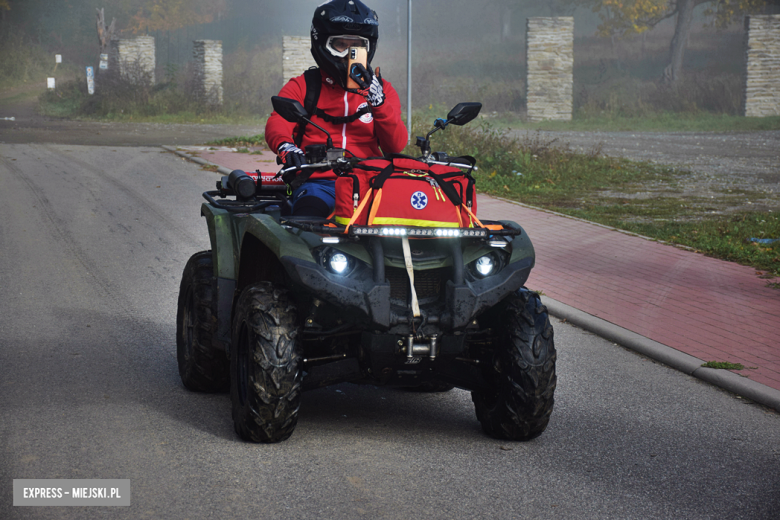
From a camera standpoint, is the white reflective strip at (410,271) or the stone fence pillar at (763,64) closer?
the white reflective strip at (410,271)

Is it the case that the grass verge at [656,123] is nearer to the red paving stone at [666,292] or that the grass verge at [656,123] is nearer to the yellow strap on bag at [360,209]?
the red paving stone at [666,292]

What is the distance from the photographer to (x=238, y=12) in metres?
88.1

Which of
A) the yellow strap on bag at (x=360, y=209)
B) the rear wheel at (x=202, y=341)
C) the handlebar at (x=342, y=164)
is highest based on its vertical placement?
the handlebar at (x=342, y=164)

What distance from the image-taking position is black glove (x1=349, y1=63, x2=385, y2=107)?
4.66 meters

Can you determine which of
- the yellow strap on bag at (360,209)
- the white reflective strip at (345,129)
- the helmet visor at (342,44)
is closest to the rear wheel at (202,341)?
the white reflective strip at (345,129)

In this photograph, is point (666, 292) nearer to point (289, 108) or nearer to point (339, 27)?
point (339, 27)

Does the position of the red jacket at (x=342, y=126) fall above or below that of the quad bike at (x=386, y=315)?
above

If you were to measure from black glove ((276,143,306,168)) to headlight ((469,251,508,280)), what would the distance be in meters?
1.04

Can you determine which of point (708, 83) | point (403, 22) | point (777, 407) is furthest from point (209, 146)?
point (403, 22)

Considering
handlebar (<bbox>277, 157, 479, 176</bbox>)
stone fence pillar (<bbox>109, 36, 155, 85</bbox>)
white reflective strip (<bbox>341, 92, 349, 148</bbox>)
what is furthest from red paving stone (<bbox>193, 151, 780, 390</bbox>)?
stone fence pillar (<bbox>109, 36, 155, 85</bbox>)

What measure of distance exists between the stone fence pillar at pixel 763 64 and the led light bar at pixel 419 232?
104 feet

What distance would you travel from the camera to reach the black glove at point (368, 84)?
15.3ft

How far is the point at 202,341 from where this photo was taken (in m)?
5.33

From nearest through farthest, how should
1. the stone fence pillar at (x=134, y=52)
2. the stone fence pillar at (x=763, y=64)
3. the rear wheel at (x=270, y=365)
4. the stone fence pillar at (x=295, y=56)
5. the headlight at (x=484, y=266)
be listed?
1. the rear wheel at (x=270, y=365)
2. the headlight at (x=484, y=266)
3. the stone fence pillar at (x=763, y=64)
4. the stone fence pillar at (x=295, y=56)
5. the stone fence pillar at (x=134, y=52)
